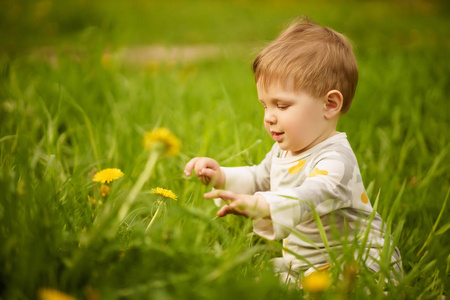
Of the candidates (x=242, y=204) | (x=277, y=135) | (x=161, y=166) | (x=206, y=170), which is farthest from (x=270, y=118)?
(x=161, y=166)

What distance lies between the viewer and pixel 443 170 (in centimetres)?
192

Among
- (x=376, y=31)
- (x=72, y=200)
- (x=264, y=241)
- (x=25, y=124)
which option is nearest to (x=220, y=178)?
(x=264, y=241)

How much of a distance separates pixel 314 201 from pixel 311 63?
0.46m

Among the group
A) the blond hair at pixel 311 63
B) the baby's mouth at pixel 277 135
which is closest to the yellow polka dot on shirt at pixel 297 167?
the baby's mouth at pixel 277 135

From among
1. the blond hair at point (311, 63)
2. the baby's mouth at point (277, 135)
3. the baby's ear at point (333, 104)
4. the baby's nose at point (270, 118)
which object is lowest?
the baby's mouth at point (277, 135)

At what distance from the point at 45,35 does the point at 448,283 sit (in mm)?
4673

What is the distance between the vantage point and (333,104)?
131 cm

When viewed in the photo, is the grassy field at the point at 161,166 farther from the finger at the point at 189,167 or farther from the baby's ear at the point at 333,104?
the baby's ear at the point at 333,104

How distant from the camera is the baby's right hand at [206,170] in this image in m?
1.39

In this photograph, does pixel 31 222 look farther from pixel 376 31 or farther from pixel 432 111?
pixel 376 31

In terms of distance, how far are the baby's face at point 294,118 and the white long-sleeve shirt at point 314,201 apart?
4cm

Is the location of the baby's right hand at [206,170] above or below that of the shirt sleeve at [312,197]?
below

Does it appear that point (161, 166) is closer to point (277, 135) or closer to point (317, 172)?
point (277, 135)

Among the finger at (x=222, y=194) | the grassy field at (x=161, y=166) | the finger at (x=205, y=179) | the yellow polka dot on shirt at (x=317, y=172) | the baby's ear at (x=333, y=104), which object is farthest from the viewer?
the finger at (x=205, y=179)
